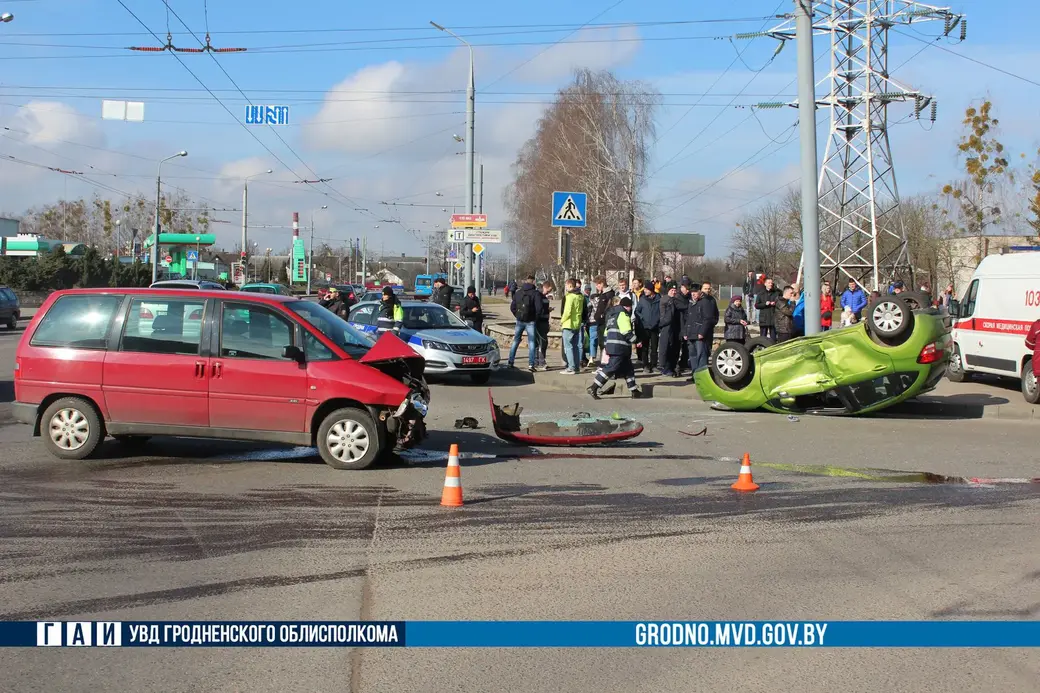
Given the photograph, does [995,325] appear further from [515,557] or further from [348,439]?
[515,557]

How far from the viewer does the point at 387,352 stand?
378 inches

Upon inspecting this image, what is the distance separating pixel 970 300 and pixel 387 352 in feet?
41.3

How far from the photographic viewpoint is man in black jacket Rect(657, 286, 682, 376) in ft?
59.8

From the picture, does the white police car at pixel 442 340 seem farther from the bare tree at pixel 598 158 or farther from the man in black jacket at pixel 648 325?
the bare tree at pixel 598 158

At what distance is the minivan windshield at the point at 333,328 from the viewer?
9.72 m

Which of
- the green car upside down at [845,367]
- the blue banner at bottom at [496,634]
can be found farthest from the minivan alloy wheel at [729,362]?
the blue banner at bottom at [496,634]

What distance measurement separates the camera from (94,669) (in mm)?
4434

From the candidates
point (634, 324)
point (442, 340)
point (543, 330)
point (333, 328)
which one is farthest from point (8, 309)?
point (333, 328)

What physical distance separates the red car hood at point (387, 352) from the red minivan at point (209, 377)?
0.5 inches

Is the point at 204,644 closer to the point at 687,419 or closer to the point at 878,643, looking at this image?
the point at 878,643

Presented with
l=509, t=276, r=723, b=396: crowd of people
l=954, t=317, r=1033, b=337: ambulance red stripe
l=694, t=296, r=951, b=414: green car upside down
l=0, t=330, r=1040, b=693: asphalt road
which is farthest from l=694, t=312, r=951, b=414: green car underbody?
l=954, t=317, r=1033, b=337: ambulance red stripe

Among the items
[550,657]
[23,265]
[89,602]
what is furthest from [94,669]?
[23,265]

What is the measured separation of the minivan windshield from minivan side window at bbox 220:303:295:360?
0.78ft

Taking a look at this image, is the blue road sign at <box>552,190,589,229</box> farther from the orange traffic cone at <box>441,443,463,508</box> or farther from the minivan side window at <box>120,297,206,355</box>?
the orange traffic cone at <box>441,443,463,508</box>
